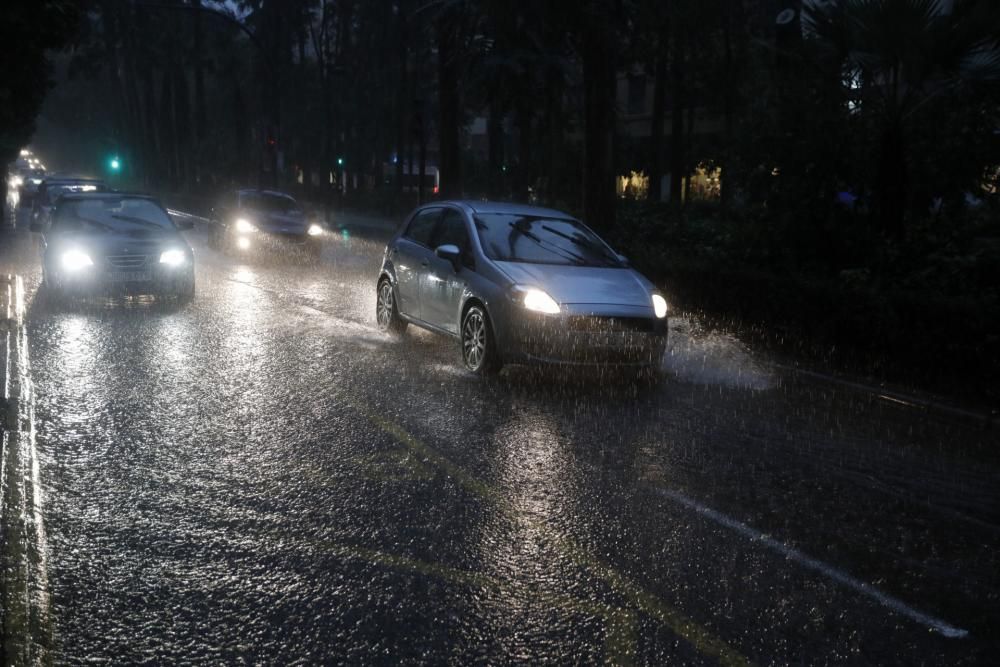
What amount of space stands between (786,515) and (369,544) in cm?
236

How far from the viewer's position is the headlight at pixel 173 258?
15008 millimetres

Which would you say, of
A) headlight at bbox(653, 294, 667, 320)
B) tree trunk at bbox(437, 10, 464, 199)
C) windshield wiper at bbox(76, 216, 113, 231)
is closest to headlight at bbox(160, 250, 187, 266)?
windshield wiper at bbox(76, 216, 113, 231)

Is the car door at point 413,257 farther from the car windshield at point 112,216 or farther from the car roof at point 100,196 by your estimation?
the car roof at point 100,196

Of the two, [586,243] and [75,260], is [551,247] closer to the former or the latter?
[586,243]

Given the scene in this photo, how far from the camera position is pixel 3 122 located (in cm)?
2469

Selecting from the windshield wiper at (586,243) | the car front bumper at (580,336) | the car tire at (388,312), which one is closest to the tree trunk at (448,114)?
the car tire at (388,312)

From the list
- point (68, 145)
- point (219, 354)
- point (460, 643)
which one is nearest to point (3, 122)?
point (219, 354)

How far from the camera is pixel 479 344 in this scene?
10297 mm

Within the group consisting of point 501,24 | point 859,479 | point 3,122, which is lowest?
point 859,479

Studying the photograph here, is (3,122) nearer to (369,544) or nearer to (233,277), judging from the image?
(233,277)

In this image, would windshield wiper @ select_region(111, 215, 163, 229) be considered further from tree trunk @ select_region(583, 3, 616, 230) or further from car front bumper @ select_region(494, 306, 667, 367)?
car front bumper @ select_region(494, 306, 667, 367)

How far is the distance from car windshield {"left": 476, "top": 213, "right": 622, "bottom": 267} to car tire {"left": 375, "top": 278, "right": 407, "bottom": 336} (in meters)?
2.08

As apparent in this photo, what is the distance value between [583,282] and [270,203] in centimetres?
1685

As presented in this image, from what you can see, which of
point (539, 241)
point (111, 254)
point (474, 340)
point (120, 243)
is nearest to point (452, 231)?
point (539, 241)
